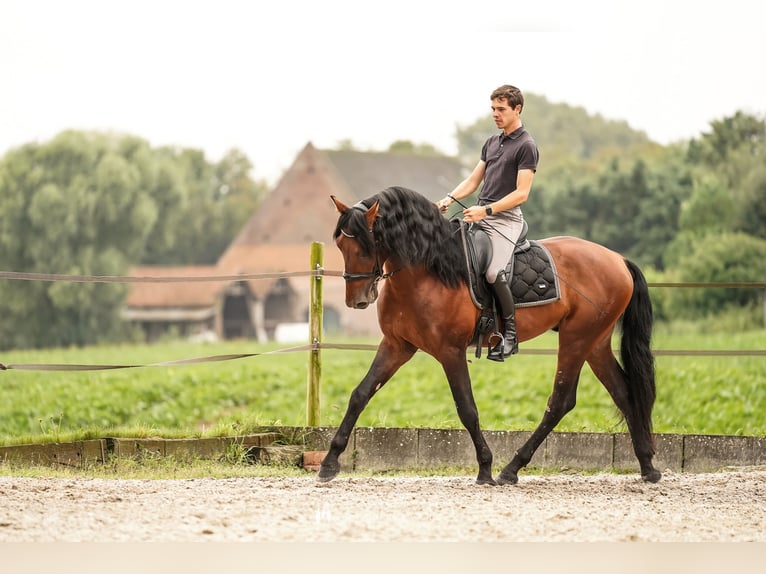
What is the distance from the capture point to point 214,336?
172 feet

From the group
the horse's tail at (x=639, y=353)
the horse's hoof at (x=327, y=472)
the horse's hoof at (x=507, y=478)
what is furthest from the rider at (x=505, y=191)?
the horse's hoof at (x=327, y=472)

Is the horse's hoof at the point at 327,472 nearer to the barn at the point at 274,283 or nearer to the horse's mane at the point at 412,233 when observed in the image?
the horse's mane at the point at 412,233

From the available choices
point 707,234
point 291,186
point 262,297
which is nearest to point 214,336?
point 262,297

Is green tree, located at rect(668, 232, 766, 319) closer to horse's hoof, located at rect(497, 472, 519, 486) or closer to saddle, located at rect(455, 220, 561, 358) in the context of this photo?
saddle, located at rect(455, 220, 561, 358)

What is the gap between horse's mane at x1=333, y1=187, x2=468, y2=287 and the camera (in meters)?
6.76

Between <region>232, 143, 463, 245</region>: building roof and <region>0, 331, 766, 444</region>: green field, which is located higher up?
<region>232, 143, 463, 245</region>: building roof

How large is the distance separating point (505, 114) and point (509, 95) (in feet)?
0.43

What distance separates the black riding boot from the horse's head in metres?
0.94

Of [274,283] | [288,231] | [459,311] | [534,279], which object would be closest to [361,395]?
[459,311]

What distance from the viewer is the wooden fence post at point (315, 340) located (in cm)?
870

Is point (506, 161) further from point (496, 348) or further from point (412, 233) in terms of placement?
point (496, 348)

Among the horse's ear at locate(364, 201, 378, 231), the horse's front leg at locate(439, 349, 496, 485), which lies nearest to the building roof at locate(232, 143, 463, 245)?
the horse's front leg at locate(439, 349, 496, 485)

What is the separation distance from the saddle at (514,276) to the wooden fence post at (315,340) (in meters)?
1.71

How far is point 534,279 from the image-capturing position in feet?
24.2
